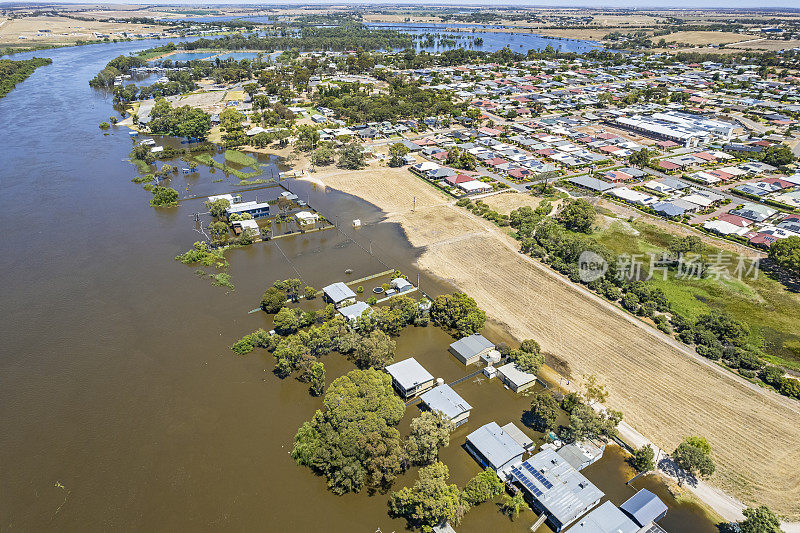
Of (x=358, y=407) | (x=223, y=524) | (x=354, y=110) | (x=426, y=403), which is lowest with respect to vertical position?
(x=223, y=524)

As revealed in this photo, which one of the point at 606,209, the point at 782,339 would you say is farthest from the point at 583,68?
the point at 782,339

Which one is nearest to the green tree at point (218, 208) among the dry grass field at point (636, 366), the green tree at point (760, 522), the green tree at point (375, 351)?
the dry grass field at point (636, 366)

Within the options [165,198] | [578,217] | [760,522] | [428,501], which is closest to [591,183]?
[578,217]

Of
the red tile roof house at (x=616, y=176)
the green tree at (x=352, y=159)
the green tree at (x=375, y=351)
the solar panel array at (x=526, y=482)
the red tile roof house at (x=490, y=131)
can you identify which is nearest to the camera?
the solar panel array at (x=526, y=482)

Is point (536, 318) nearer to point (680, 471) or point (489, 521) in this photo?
point (680, 471)

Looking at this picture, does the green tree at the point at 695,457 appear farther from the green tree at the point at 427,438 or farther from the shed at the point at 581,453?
the green tree at the point at 427,438

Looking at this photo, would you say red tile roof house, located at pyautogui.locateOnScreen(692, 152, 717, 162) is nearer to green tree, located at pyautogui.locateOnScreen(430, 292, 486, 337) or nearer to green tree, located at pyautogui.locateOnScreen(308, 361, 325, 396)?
green tree, located at pyautogui.locateOnScreen(430, 292, 486, 337)
